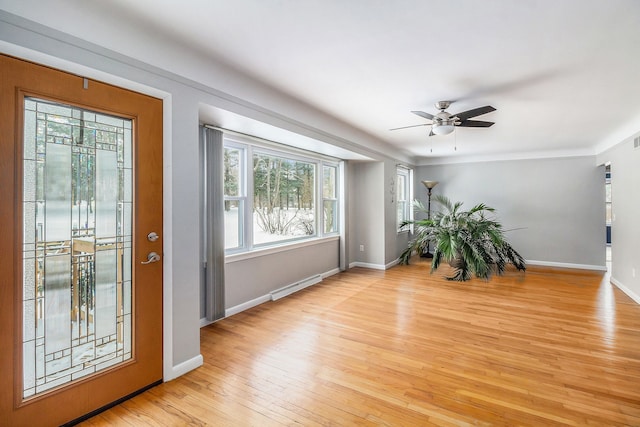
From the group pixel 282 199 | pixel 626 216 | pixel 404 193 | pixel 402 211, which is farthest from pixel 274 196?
pixel 626 216

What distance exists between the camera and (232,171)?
371 centimetres

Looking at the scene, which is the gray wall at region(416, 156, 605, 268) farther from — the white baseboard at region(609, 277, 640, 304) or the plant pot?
the plant pot

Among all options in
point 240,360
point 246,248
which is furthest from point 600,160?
point 240,360

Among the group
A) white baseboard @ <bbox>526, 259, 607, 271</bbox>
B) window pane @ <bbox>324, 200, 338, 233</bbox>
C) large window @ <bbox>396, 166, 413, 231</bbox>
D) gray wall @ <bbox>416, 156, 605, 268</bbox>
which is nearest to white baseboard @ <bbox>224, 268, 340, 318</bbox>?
window pane @ <bbox>324, 200, 338, 233</bbox>

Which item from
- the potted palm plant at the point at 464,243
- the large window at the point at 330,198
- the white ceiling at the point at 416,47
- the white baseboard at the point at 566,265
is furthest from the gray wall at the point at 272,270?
the white baseboard at the point at 566,265

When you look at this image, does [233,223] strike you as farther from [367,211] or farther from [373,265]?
[373,265]

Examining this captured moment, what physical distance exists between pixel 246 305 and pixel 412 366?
2.10 meters

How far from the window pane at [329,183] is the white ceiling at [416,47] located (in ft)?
6.35

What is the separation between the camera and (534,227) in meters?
6.55

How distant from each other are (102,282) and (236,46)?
72.9 inches

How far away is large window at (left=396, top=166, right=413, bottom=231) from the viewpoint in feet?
23.4

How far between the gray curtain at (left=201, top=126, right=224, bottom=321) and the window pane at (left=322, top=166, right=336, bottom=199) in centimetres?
247

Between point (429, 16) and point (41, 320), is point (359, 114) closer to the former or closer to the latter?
point (429, 16)

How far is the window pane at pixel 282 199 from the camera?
13.5 feet
